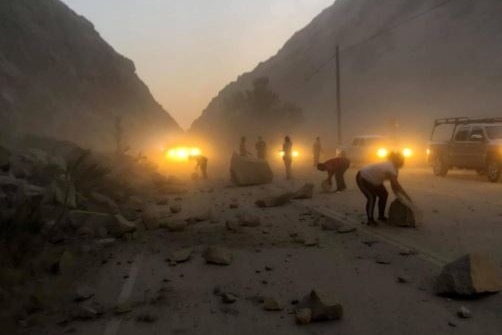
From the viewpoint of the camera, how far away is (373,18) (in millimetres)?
110250

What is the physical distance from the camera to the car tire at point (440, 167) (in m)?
23.5

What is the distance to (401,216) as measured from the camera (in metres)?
11.0

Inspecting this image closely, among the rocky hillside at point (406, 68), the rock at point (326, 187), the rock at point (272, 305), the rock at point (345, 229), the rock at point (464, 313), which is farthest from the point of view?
the rocky hillside at point (406, 68)

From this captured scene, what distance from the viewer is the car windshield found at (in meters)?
20.6

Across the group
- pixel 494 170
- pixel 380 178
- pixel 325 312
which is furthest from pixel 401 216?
pixel 494 170

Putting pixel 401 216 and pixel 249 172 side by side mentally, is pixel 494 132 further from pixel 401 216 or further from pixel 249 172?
pixel 401 216

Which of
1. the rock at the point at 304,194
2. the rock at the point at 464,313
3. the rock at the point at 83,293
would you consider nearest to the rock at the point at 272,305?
the rock at the point at 464,313

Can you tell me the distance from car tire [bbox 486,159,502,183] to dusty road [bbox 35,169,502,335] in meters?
6.23

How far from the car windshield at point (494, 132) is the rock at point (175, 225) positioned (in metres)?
13.3

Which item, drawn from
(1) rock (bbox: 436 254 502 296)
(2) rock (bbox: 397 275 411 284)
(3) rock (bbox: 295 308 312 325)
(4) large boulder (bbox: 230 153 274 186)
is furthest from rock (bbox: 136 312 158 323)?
(4) large boulder (bbox: 230 153 274 186)

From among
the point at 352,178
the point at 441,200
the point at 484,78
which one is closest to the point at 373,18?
the point at 484,78

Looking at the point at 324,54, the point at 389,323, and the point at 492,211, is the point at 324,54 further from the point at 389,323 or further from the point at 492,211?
the point at 389,323

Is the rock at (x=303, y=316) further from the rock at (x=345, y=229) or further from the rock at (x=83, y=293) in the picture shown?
the rock at (x=345, y=229)

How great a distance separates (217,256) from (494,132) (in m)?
15.5
